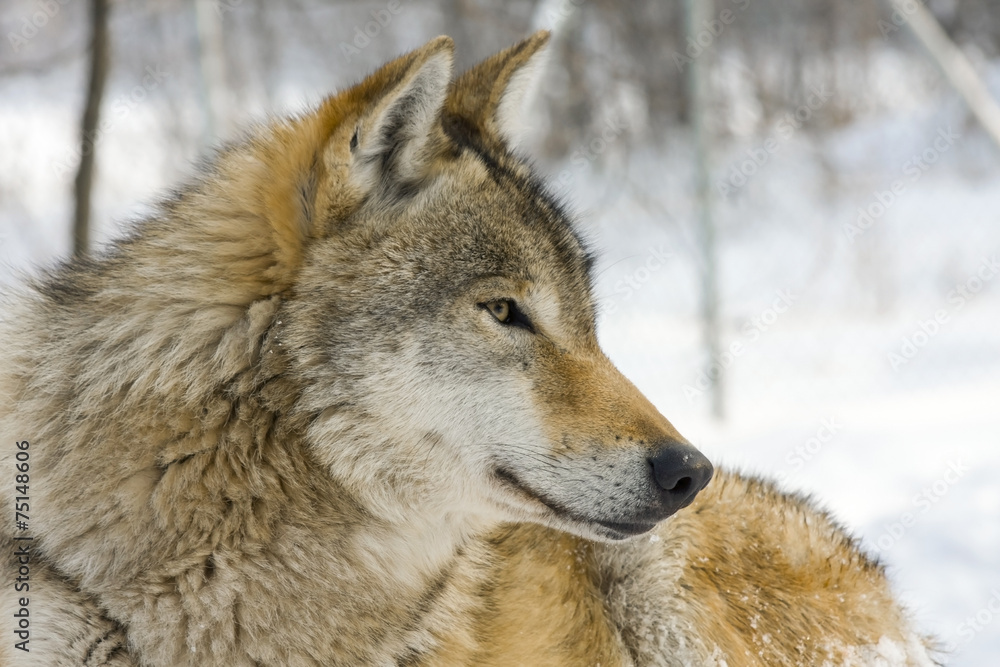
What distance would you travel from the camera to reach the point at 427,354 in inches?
92.4

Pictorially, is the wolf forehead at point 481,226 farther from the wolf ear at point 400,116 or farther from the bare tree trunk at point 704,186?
the bare tree trunk at point 704,186

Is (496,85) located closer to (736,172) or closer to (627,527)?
(627,527)

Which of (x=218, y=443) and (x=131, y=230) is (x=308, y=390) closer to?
(x=218, y=443)

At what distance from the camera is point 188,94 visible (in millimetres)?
10398

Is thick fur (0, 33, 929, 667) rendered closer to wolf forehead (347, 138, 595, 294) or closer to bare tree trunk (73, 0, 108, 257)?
wolf forehead (347, 138, 595, 294)

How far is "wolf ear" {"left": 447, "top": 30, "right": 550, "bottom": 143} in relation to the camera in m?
2.95

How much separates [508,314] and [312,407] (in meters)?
0.59

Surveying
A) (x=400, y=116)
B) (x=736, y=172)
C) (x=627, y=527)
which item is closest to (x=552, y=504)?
(x=627, y=527)

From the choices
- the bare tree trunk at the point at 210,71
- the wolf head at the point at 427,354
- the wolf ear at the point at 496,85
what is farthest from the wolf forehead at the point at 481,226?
the bare tree trunk at the point at 210,71

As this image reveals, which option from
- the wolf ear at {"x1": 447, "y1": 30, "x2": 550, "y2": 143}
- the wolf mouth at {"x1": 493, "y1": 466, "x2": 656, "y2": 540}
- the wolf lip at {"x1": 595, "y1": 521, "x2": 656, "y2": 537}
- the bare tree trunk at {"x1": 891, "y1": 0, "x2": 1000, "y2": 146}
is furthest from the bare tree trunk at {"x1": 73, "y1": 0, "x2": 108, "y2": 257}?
the bare tree trunk at {"x1": 891, "y1": 0, "x2": 1000, "y2": 146}

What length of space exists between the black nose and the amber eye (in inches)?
21.5

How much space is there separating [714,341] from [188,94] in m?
6.93

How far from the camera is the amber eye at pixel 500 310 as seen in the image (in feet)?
8.05

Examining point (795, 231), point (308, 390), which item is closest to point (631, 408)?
point (308, 390)
